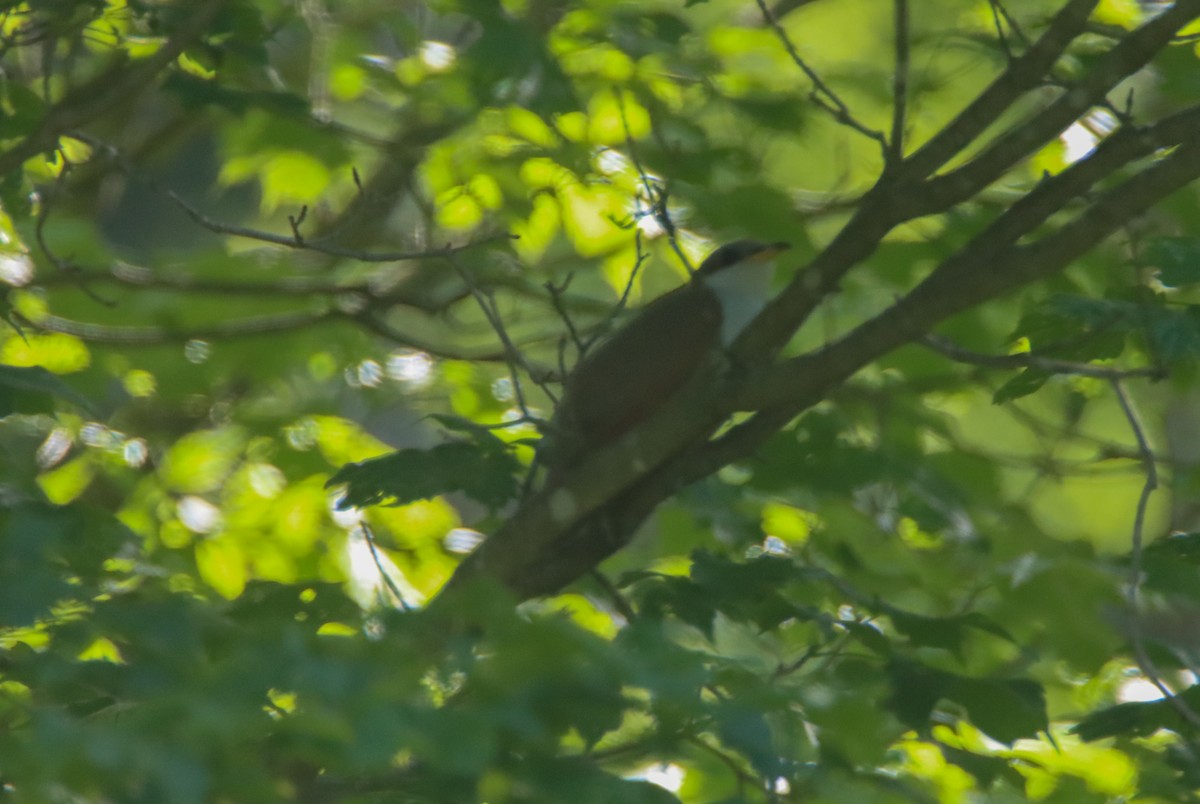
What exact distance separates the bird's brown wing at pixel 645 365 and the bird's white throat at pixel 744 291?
97 mm

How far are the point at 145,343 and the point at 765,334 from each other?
2.74 metres

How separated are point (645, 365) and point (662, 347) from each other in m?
0.10

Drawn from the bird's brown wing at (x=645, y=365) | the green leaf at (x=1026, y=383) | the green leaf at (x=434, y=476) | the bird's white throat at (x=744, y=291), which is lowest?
the bird's brown wing at (x=645, y=365)

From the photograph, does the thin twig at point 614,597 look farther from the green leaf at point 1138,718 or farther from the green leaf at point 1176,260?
the green leaf at point 1176,260

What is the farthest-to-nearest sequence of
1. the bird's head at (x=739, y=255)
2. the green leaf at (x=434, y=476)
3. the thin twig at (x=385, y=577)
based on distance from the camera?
the bird's head at (x=739, y=255) < the green leaf at (x=434, y=476) < the thin twig at (x=385, y=577)

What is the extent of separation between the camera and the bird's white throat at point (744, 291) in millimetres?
5203

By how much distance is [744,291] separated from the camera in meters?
5.25

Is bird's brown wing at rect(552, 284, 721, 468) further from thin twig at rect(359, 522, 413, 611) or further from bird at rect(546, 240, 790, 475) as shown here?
thin twig at rect(359, 522, 413, 611)

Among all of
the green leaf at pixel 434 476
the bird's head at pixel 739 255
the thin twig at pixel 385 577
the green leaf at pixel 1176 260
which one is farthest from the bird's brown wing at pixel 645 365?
the green leaf at pixel 1176 260

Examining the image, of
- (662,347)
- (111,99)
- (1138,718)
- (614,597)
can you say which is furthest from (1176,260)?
(111,99)

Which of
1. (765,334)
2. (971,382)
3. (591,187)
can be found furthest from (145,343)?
(971,382)

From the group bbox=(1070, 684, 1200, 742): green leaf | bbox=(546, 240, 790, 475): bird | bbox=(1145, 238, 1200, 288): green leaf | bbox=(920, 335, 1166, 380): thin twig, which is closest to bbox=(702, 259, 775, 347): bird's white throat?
bbox=(546, 240, 790, 475): bird

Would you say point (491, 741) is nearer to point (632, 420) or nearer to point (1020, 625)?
point (1020, 625)

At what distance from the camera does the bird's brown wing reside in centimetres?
495
